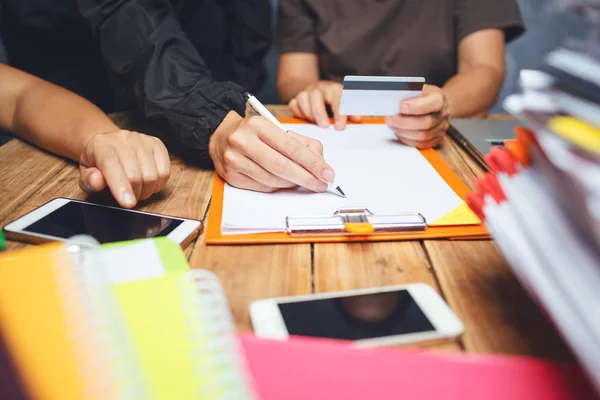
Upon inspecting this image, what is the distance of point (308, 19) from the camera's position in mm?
1313

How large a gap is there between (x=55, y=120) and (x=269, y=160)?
1.16 ft

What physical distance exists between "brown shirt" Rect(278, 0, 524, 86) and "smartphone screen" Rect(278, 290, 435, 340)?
3.23 ft

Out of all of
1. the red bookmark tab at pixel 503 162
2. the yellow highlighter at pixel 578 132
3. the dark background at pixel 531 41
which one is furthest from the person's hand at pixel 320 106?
the dark background at pixel 531 41

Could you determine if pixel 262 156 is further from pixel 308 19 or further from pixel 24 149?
pixel 308 19

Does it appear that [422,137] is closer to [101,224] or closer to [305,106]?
[305,106]

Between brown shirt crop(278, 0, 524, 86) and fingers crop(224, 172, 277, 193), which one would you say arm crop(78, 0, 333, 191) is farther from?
brown shirt crop(278, 0, 524, 86)

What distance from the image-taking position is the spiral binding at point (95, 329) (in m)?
0.26

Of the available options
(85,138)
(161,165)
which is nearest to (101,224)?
(161,165)

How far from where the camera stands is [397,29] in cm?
128

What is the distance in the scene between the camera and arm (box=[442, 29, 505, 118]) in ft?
3.45

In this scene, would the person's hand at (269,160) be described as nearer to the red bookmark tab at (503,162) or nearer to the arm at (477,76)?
the red bookmark tab at (503,162)

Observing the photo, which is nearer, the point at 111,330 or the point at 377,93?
the point at 111,330

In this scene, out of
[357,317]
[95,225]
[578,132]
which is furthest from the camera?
[95,225]

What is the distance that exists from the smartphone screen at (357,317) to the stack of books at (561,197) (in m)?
0.09
